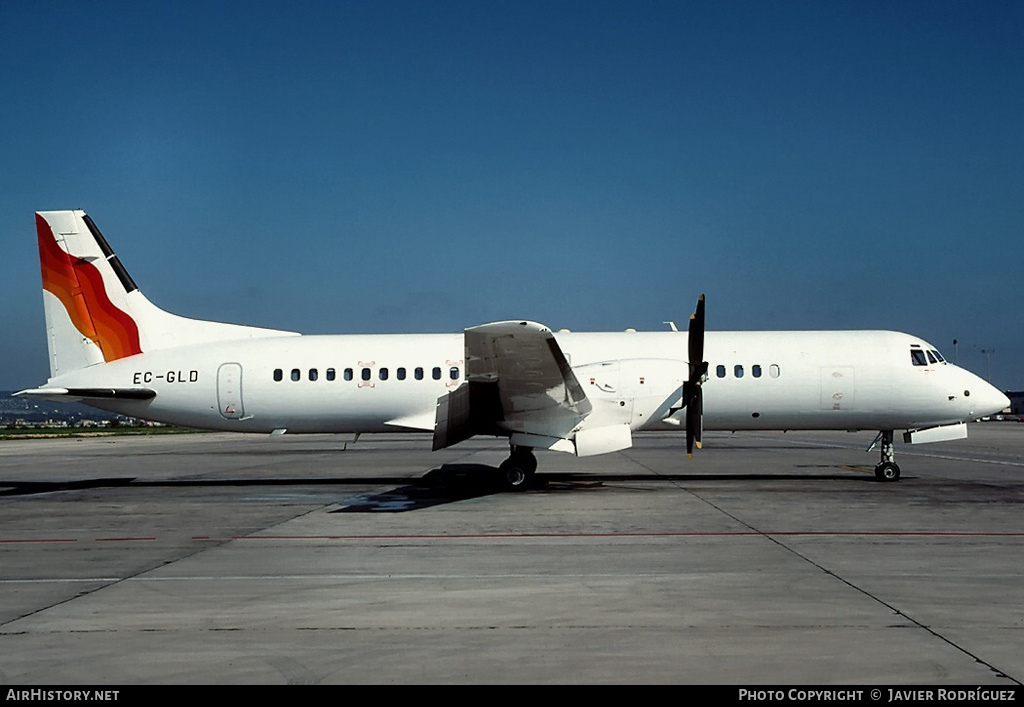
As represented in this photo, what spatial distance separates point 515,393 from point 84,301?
35.2 feet

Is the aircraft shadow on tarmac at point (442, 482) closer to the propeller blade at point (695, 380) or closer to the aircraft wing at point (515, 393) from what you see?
the aircraft wing at point (515, 393)

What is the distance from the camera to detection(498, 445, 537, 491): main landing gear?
57.6ft

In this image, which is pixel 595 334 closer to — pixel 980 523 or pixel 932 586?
pixel 980 523

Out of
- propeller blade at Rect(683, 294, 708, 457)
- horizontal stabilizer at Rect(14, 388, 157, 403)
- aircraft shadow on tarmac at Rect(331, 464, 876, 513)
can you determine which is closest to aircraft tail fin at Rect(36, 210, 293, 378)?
horizontal stabilizer at Rect(14, 388, 157, 403)

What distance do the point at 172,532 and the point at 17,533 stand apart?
234 cm

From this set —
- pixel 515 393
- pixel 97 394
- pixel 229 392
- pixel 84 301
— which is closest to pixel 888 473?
pixel 515 393

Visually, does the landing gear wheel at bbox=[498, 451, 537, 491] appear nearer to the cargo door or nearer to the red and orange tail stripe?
the cargo door

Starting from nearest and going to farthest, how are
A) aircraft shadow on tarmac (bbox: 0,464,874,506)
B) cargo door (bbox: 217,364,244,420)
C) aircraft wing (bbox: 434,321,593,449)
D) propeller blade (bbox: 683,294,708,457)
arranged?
aircraft wing (bbox: 434,321,593,449)
propeller blade (bbox: 683,294,708,457)
aircraft shadow on tarmac (bbox: 0,464,874,506)
cargo door (bbox: 217,364,244,420)

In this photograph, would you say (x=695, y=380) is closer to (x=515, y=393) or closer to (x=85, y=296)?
(x=515, y=393)

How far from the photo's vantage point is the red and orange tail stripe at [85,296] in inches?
771

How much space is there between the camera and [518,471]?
692 inches

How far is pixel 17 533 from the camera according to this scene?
40.7ft

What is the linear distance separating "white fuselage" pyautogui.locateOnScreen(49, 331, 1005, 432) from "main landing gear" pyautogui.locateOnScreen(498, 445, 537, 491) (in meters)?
2.31
